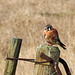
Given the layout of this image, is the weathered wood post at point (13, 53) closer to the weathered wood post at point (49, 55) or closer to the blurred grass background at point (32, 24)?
the weathered wood post at point (49, 55)

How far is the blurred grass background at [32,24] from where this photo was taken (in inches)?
271

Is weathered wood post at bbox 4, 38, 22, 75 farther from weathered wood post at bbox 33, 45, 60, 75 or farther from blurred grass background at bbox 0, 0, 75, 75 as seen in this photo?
blurred grass background at bbox 0, 0, 75, 75

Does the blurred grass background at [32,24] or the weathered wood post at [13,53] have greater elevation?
the blurred grass background at [32,24]

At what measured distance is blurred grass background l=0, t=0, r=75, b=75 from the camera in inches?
271

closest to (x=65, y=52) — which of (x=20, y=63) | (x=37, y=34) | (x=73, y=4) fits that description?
(x=20, y=63)

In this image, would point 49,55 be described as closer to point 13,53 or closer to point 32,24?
point 13,53

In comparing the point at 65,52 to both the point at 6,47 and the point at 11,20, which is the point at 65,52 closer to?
the point at 6,47

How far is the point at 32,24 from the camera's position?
10516 millimetres

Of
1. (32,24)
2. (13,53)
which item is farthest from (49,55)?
(32,24)

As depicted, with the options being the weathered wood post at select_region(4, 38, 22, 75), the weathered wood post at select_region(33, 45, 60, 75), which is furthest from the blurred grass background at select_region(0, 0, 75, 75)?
the weathered wood post at select_region(33, 45, 60, 75)

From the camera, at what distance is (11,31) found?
984 centimetres

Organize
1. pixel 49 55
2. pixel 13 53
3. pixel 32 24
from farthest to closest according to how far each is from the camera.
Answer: pixel 32 24
pixel 13 53
pixel 49 55

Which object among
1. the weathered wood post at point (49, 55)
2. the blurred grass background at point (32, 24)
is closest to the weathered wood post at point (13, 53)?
the weathered wood post at point (49, 55)

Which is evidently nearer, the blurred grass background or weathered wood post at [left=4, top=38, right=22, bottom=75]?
weathered wood post at [left=4, top=38, right=22, bottom=75]
